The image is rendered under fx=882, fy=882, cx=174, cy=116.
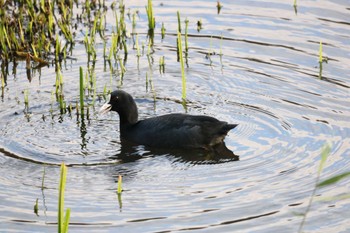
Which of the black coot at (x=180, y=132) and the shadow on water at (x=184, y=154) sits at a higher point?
the black coot at (x=180, y=132)

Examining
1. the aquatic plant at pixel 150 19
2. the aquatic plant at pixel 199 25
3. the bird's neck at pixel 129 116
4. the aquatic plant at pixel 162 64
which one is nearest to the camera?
the bird's neck at pixel 129 116

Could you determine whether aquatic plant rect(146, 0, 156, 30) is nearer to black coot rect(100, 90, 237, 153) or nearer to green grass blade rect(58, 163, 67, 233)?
black coot rect(100, 90, 237, 153)

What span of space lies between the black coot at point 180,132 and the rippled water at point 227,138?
18 centimetres

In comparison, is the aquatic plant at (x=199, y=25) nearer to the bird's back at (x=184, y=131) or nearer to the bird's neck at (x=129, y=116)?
the bird's neck at (x=129, y=116)

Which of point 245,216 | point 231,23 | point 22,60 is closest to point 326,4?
point 231,23

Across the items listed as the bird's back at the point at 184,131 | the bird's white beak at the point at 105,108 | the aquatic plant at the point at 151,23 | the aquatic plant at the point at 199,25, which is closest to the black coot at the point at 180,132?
the bird's back at the point at 184,131

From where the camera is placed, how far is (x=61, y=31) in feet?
43.4

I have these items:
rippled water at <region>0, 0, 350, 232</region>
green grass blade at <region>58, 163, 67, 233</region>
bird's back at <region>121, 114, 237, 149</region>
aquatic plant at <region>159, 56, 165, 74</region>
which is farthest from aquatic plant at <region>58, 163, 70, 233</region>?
aquatic plant at <region>159, 56, 165, 74</region>

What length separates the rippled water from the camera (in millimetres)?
7781

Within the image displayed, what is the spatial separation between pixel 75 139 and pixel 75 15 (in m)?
4.57

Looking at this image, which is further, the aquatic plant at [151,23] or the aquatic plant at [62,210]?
the aquatic plant at [151,23]

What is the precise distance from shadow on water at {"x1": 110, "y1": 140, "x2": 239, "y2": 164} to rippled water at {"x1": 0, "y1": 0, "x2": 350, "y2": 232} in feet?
0.07

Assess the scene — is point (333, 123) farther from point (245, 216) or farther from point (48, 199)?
point (48, 199)

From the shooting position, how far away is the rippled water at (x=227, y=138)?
7781 mm
